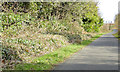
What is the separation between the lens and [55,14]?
17.9 m

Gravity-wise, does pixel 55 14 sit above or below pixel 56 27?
above

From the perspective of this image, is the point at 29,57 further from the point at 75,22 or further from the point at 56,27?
the point at 75,22

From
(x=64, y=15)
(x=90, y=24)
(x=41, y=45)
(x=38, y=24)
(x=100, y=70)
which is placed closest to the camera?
(x=100, y=70)

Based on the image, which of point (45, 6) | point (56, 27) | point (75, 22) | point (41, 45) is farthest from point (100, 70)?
point (75, 22)

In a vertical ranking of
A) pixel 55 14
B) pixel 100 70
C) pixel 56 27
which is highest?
pixel 55 14

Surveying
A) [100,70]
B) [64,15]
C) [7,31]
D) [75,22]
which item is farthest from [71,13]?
[100,70]

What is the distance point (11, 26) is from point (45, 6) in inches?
224

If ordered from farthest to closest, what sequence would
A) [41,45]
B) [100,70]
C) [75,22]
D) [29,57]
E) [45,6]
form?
[75,22]
[45,6]
[41,45]
[29,57]
[100,70]

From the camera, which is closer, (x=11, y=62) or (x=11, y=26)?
(x=11, y=62)

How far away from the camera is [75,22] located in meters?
21.2

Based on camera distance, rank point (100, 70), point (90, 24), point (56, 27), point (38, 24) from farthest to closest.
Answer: point (90, 24) < point (56, 27) < point (38, 24) < point (100, 70)

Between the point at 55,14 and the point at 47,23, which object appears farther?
the point at 55,14

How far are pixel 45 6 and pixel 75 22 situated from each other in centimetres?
688

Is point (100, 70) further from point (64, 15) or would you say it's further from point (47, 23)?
point (64, 15)
